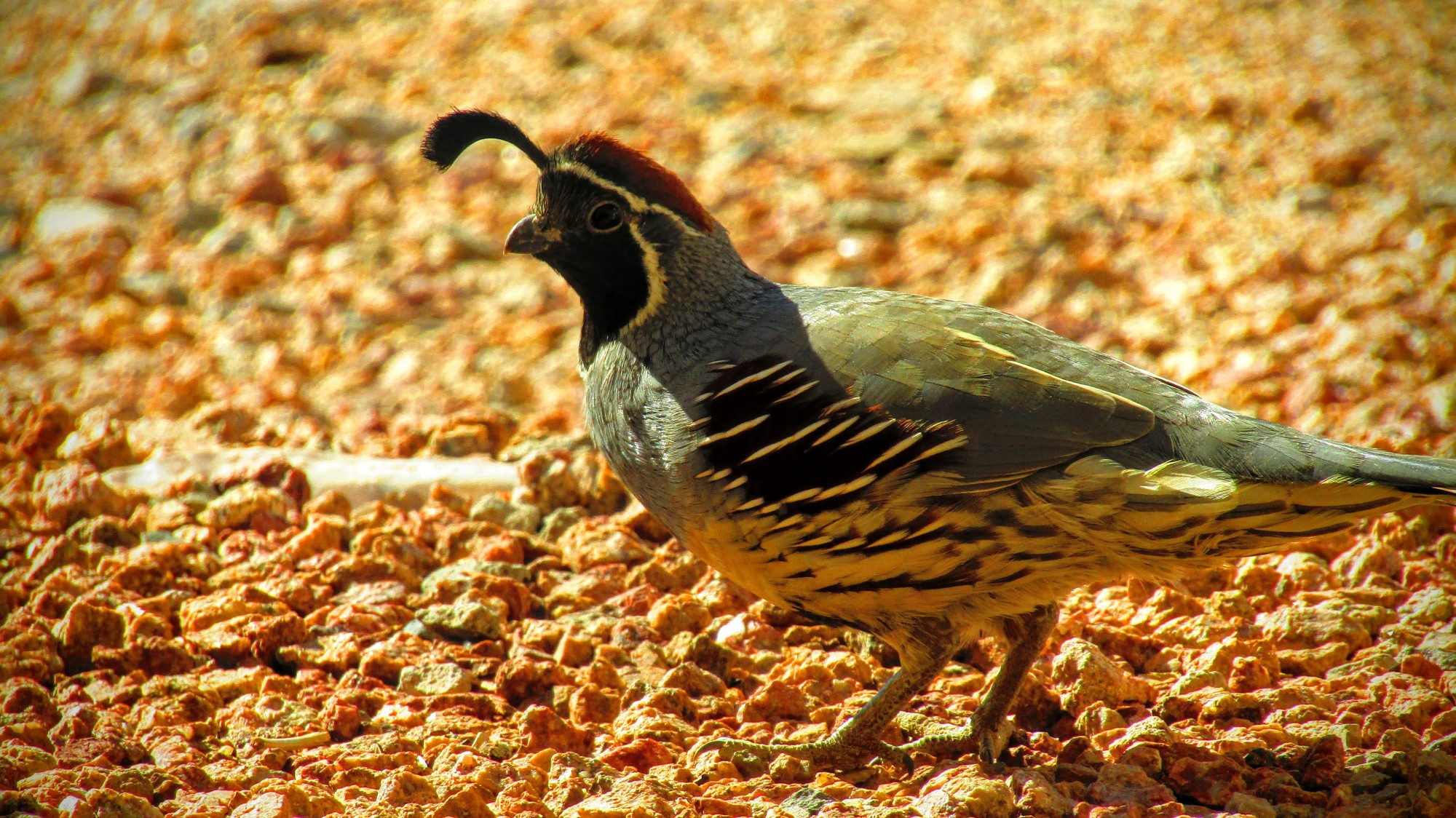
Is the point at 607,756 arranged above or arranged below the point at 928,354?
below

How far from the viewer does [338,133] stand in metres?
8.62

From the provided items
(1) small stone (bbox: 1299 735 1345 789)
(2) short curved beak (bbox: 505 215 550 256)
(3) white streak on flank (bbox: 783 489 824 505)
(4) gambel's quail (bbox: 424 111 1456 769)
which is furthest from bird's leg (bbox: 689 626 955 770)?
(2) short curved beak (bbox: 505 215 550 256)

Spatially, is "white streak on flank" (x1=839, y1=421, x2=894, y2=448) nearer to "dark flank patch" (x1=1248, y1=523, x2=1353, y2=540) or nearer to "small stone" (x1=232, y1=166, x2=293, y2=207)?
"dark flank patch" (x1=1248, y1=523, x2=1353, y2=540)

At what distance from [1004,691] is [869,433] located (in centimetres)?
98

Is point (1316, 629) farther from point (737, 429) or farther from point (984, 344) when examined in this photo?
point (737, 429)

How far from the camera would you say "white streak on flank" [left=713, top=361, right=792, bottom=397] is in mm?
4039

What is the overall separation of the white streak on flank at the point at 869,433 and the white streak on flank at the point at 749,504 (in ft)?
1.00

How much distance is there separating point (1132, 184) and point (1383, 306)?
1.82 meters

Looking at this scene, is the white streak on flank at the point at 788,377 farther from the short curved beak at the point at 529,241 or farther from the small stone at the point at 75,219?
the small stone at the point at 75,219

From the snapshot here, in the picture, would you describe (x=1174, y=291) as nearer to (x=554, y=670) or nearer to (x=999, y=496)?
(x=999, y=496)

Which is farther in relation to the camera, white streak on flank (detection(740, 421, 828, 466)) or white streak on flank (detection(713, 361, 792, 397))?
white streak on flank (detection(713, 361, 792, 397))

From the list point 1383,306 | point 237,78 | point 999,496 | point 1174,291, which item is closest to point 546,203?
point 999,496

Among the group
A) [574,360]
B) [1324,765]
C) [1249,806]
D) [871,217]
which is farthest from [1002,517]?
[871,217]

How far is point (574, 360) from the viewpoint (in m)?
6.73
